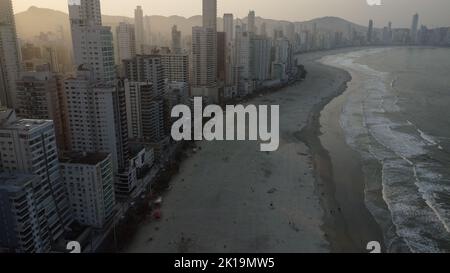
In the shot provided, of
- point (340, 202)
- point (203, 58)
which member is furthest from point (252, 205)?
point (203, 58)

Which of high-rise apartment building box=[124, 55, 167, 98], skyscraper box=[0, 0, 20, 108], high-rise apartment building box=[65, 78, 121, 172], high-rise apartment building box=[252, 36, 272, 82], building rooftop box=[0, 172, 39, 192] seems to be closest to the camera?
building rooftop box=[0, 172, 39, 192]

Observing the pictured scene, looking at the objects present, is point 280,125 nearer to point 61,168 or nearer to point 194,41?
point 194,41

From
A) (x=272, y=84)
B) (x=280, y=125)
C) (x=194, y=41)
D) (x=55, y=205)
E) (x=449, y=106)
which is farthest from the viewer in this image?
(x=272, y=84)

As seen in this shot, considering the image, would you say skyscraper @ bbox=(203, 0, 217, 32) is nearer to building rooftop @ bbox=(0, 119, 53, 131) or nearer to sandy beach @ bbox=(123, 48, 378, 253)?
sandy beach @ bbox=(123, 48, 378, 253)

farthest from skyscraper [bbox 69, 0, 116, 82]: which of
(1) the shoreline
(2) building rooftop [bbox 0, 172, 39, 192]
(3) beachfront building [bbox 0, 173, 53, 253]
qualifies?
(1) the shoreline
